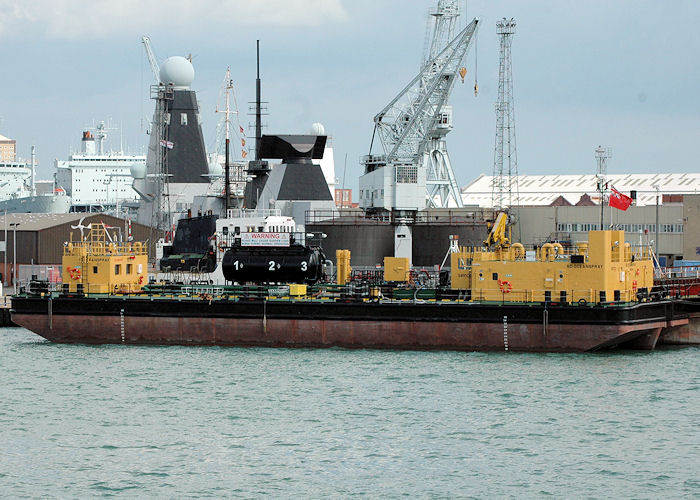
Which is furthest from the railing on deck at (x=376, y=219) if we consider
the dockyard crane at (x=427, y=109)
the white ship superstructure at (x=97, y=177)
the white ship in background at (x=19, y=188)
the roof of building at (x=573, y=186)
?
the white ship superstructure at (x=97, y=177)

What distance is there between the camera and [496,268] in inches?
1873

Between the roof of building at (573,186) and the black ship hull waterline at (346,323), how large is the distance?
91.7 metres

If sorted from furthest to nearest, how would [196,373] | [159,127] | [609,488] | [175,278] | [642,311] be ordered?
[159,127] < [175,278] < [642,311] < [196,373] < [609,488]

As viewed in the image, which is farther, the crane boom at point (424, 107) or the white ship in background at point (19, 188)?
the white ship in background at point (19, 188)

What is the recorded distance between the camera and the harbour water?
28.8m

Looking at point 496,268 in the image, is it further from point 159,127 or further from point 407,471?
point 159,127

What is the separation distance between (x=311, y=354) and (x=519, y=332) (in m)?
8.72

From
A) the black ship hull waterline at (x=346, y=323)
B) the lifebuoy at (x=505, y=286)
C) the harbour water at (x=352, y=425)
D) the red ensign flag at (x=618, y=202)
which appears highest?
the red ensign flag at (x=618, y=202)

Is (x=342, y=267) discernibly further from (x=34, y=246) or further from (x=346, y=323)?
(x=34, y=246)

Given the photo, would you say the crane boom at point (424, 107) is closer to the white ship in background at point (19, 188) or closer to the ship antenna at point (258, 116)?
the ship antenna at point (258, 116)

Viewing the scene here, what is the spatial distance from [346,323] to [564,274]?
31.0 feet

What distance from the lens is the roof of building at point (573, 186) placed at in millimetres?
139500

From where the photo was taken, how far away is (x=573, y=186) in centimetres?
14975

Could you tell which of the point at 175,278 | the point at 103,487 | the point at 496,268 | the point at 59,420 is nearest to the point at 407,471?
the point at 103,487
